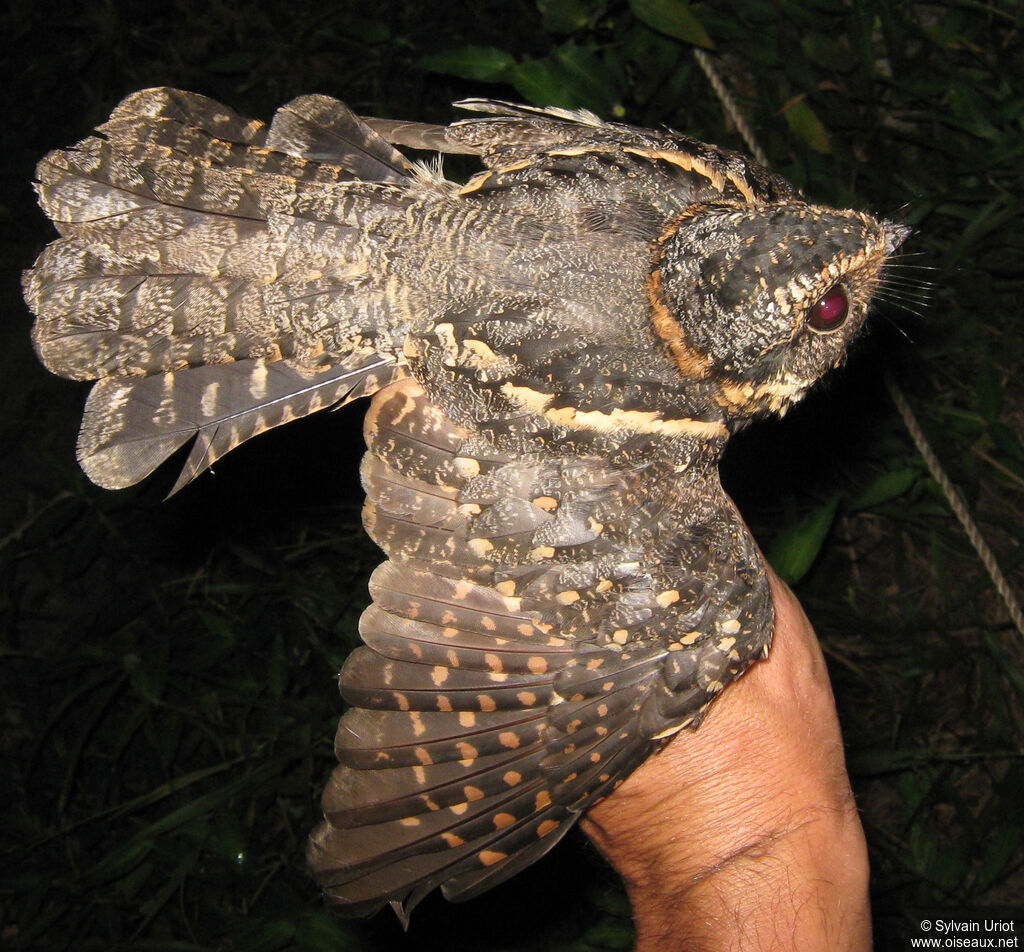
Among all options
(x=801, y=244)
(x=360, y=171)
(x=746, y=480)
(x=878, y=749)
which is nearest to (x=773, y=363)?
(x=801, y=244)

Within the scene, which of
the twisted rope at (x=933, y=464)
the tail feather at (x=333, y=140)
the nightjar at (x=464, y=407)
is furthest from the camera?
the twisted rope at (x=933, y=464)

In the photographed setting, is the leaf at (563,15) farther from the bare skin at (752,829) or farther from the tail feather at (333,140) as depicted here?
the bare skin at (752,829)

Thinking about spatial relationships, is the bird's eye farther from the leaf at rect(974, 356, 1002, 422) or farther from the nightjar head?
the leaf at rect(974, 356, 1002, 422)

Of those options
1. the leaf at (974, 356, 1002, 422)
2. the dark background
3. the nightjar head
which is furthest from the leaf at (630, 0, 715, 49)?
the nightjar head

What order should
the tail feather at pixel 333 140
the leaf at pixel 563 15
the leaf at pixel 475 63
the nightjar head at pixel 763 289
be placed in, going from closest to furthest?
the nightjar head at pixel 763 289 < the tail feather at pixel 333 140 < the leaf at pixel 475 63 < the leaf at pixel 563 15

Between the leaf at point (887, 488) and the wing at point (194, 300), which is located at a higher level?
the wing at point (194, 300)

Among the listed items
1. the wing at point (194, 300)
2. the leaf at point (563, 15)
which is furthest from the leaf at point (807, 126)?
the wing at point (194, 300)
